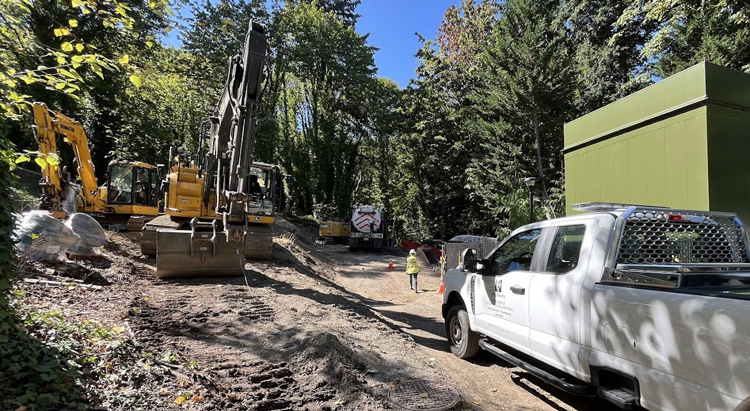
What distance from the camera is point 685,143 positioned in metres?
6.38

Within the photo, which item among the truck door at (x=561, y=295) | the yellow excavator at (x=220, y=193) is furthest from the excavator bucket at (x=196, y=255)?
the truck door at (x=561, y=295)

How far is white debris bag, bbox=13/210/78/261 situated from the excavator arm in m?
4.69

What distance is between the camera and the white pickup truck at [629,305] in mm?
2273

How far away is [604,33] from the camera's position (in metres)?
20.0

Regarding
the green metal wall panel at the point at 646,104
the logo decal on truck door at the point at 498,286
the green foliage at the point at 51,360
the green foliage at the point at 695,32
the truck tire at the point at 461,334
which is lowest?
the truck tire at the point at 461,334

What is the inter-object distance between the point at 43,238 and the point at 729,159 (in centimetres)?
1145

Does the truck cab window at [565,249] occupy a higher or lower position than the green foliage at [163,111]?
lower

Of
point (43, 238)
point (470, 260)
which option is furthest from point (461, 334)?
point (43, 238)

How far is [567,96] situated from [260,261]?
1538 cm

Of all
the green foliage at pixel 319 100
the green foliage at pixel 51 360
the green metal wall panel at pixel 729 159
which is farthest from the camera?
the green foliage at pixel 319 100

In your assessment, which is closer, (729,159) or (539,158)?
(729,159)

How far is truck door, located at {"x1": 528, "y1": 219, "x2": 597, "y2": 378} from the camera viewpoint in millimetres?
3361

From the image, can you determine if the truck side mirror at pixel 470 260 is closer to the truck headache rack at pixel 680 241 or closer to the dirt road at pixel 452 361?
the dirt road at pixel 452 361

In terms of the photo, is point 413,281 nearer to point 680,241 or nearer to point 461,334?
point 461,334
